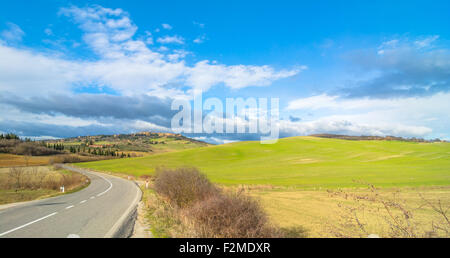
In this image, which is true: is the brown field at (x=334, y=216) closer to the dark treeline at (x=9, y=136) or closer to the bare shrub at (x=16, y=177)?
the bare shrub at (x=16, y=177)

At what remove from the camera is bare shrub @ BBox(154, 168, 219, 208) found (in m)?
14.1

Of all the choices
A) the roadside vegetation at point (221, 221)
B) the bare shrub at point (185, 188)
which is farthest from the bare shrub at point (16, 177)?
the roadside vegetation at point (221, 221)

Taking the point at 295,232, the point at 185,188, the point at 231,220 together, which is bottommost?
the point at 295,232

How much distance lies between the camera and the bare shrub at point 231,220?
8.27m

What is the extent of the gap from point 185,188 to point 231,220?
6539 mm

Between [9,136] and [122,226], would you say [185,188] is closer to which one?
[122,226]

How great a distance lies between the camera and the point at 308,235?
12.8m

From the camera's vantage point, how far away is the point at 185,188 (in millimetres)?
14648

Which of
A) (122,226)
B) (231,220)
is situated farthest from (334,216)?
(122,226)
